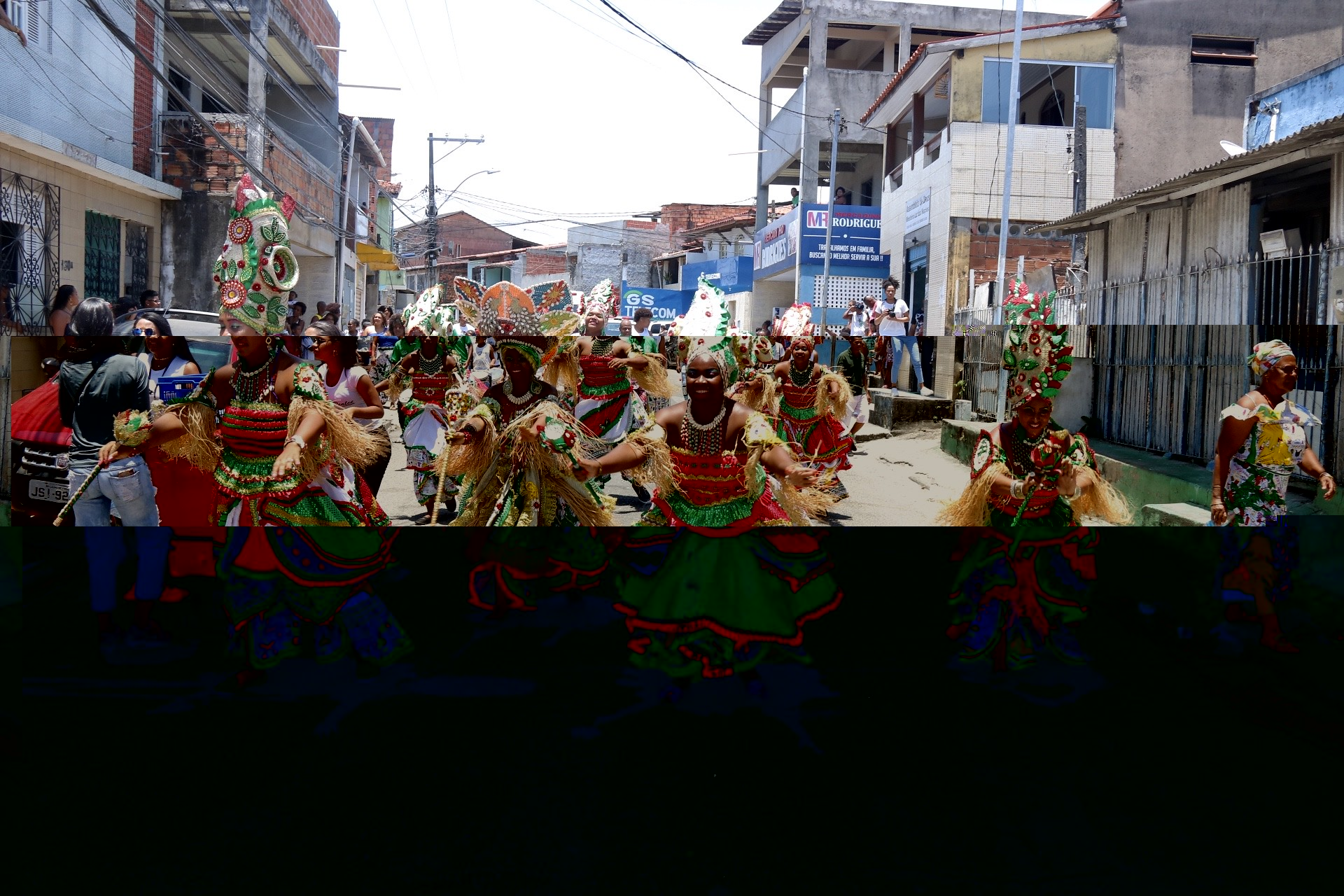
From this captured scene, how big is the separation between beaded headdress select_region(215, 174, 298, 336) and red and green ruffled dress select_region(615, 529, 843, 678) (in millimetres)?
1976

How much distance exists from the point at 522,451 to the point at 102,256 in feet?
9.89

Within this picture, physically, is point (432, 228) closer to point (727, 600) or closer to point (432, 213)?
point (432, 213)

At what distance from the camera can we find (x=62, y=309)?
5141 mm

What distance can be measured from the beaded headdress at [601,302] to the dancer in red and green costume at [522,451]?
12.1ft

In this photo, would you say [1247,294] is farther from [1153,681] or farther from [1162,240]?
[1153,681]

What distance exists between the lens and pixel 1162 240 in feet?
39.9

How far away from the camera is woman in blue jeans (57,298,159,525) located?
473 cm

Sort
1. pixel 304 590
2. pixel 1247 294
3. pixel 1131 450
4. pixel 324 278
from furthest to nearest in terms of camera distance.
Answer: pixel 324 278
pixel 1247 294
pixel 1131 450
pixel 304 590

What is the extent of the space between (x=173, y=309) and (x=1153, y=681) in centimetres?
640

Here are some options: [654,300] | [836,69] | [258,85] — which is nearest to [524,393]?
[258,85]

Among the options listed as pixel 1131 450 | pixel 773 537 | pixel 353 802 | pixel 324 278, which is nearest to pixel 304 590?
pixel 353 802

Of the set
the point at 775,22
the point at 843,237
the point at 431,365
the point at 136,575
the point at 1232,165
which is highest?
the point at 775,22

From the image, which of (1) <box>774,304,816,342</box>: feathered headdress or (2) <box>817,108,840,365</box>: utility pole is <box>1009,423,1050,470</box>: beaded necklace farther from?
(2) <box>817,108,840,365</box>: utility pole

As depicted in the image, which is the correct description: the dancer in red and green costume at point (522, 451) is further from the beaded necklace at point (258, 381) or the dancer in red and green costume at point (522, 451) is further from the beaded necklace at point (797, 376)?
the beaded necklace at point (797, 376)
